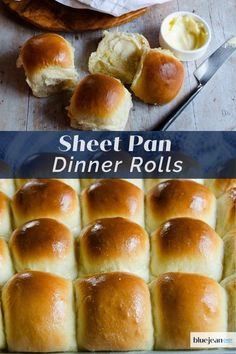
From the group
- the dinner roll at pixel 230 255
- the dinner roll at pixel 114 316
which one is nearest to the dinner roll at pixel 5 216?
the dinner roll at pixel 114 316

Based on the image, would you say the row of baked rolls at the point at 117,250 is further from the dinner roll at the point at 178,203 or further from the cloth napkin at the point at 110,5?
the cloth napkin at the point at 110,5

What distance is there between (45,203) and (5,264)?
0.22ft

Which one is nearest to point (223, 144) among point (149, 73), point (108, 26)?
point (149, 73)

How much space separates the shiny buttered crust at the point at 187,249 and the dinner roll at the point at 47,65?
266 mm

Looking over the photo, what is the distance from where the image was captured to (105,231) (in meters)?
0.47

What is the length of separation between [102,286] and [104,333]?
0.13 feet

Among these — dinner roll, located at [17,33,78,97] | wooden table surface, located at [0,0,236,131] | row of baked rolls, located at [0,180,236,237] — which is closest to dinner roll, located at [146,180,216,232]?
row of baked rolls, located at [0,180,236,237]

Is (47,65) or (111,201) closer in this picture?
(111,201)

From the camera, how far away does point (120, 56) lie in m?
0.69

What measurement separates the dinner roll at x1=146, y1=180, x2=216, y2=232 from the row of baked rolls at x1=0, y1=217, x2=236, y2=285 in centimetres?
2

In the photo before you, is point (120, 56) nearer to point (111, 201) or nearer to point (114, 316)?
point (111, 201)

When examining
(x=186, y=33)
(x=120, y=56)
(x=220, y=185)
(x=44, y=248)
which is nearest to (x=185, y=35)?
(x=186, y=33)

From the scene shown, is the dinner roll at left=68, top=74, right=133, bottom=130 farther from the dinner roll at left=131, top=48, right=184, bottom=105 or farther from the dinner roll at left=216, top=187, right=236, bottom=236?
the dinner roll at left=216, top=187, right=236, bottom=236

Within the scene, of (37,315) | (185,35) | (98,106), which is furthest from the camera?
(185,35)
